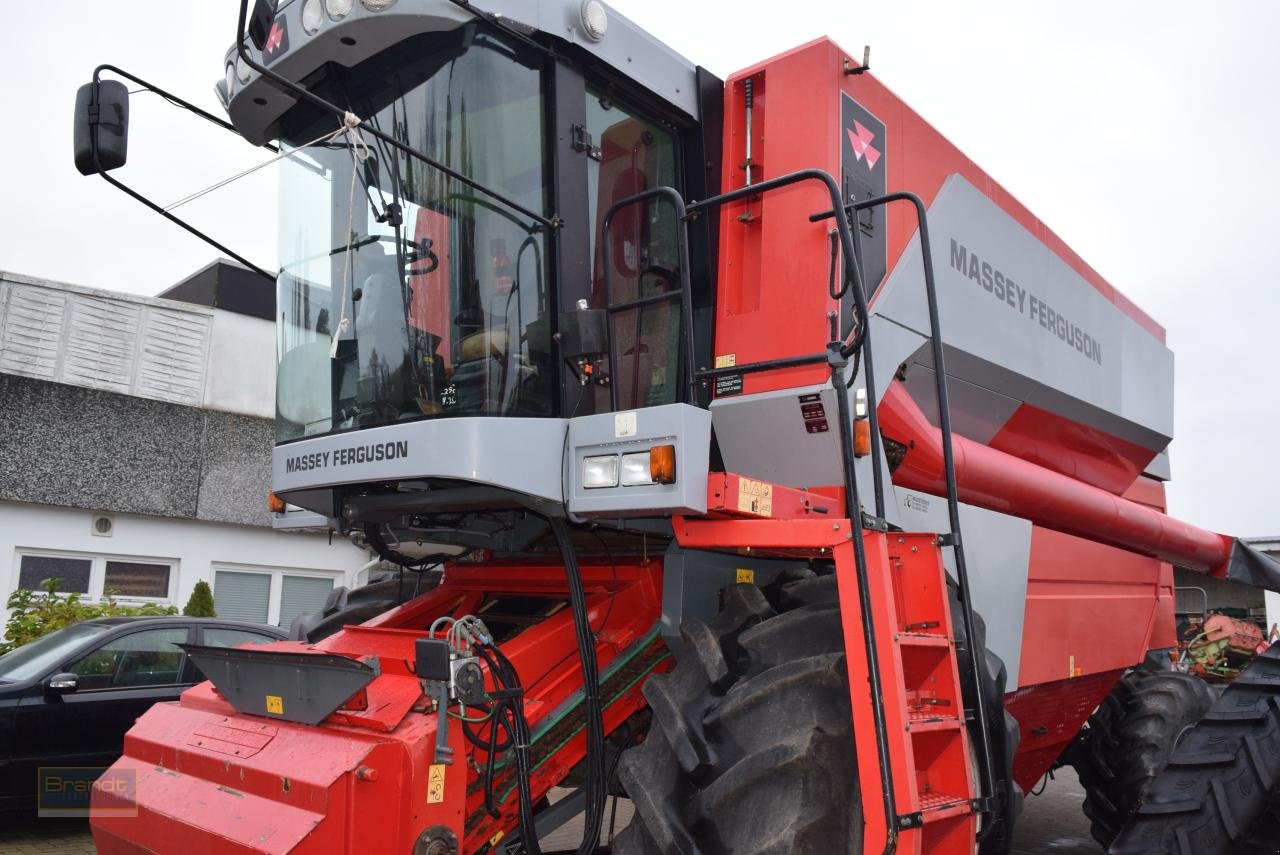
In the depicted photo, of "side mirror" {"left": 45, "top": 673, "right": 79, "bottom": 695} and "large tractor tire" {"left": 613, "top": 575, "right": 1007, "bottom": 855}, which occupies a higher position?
"large tractor tire" {"left": 613, "top": 575, "right": 1007, "bottom": 855}

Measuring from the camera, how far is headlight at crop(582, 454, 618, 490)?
3.55 m

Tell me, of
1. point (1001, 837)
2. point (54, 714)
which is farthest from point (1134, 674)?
point (54, 714)

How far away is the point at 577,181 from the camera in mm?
3996

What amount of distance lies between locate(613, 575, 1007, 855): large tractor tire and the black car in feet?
17.6

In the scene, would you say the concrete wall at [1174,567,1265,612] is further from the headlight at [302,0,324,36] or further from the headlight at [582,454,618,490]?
the headlight at [302,0,324,36]

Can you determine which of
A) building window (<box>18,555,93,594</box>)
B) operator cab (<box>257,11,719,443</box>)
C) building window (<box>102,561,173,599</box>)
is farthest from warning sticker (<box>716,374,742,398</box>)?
→ building window (<box>102,561,173,599</box>)

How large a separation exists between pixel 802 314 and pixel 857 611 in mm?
1156

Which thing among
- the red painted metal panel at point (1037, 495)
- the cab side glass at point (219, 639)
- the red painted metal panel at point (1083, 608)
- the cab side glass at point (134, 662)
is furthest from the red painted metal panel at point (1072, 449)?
the cab side glass at point (134, 662)

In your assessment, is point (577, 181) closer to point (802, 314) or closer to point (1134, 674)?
point (802, 314)

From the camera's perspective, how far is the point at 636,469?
3488 millimetres

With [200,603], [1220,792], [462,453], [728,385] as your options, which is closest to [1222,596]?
[200,603]

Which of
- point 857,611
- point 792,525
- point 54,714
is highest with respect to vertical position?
point 792,525

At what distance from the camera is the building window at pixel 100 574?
14078mm

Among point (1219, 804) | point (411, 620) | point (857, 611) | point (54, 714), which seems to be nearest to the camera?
point (857, 611)
